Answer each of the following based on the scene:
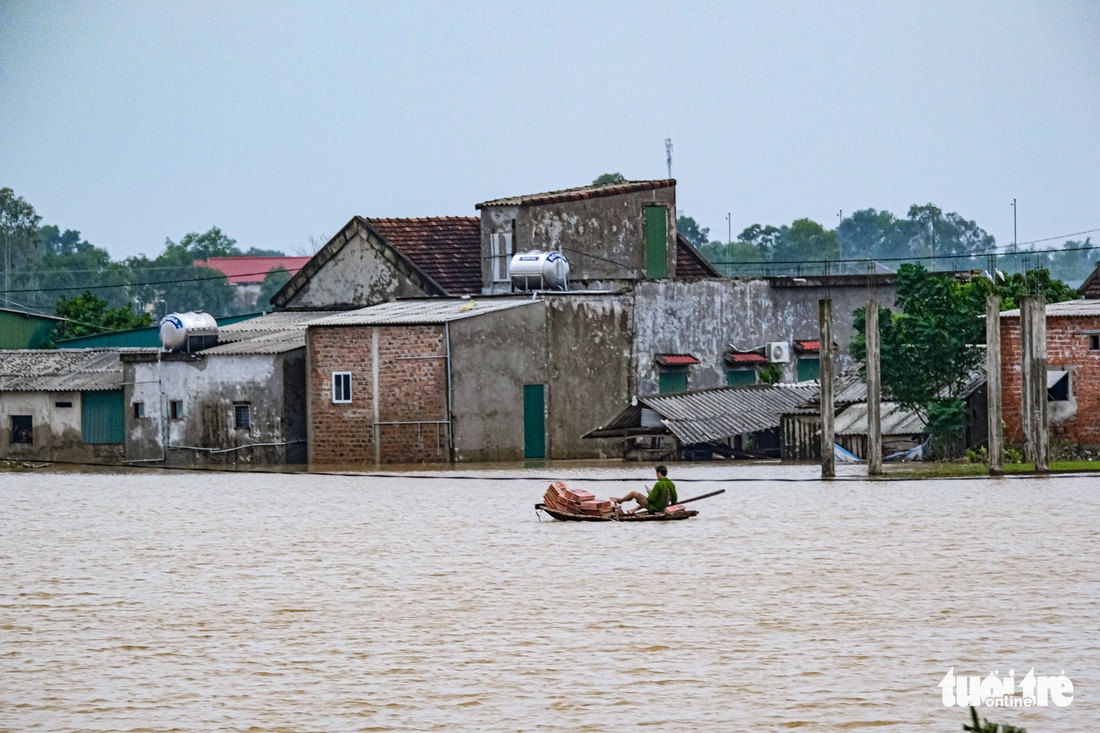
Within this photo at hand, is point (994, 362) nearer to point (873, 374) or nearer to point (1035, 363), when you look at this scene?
point (1035, 363)

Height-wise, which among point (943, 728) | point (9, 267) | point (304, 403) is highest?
point (9, 267)

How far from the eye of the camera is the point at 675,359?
45.4 meters

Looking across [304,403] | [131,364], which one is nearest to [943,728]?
[304,403]

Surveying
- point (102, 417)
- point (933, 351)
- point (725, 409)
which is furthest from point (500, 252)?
point (933, 351)

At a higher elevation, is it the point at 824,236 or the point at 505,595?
the point at 824,236

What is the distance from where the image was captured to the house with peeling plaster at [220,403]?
43125 millimetres

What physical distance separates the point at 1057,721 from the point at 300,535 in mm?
16290

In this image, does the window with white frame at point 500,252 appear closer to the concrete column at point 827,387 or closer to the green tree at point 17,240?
the concrete column at point 827,387

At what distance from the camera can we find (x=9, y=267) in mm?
106875

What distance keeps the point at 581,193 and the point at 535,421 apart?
7.73 m

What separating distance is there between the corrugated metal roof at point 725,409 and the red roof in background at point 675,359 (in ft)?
8.45

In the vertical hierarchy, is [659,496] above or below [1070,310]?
below

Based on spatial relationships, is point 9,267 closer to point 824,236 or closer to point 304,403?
point 824,236

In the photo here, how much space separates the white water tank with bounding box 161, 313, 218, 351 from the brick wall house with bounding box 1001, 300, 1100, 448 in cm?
2033
